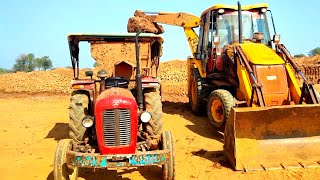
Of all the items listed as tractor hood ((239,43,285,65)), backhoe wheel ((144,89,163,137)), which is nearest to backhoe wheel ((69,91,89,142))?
backhoe wheel ((144,89,163,137))

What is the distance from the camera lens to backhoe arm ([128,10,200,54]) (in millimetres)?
11812

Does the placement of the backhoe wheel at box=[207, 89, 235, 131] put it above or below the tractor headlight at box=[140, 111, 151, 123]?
below

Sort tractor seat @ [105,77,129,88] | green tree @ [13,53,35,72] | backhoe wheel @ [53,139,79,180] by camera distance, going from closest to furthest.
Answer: backhoe wheel @ [53,139,79,180] → tractor seat @ [105,77,129,88] → green tree @ [13,53,35,72]

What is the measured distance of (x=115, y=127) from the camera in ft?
16.0

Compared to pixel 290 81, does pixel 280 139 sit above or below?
below

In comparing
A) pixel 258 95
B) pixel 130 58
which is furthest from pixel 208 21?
pixel 258 95

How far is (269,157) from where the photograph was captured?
19.8 ft

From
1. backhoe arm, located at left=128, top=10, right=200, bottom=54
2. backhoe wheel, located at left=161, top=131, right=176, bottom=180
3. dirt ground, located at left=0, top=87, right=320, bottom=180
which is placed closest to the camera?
backhoe wheel, located at left=161, top=131, right=176, bottom=180

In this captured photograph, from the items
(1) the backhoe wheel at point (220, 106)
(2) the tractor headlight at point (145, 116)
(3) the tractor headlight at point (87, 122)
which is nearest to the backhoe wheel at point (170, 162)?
(2) the tractor headlight at point (145, 116)

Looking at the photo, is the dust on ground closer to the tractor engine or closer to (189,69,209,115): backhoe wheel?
(189,69,209,115): backhoe wheel

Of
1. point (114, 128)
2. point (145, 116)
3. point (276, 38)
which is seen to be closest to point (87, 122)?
point (114, 128)

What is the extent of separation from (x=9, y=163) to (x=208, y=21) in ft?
18.2

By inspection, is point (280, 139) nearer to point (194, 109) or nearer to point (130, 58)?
point (130, 58)

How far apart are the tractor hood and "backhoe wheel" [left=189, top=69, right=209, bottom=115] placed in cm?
231
